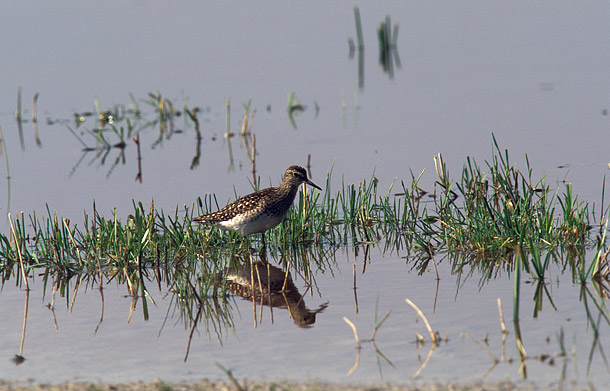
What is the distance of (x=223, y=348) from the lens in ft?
27.5

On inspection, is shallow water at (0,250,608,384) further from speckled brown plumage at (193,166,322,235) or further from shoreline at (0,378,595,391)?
speckled brown plumage at (193,166,322,235)

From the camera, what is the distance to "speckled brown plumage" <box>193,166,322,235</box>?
1152 centimetres

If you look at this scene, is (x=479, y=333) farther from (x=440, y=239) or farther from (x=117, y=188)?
(x=117, y=188)

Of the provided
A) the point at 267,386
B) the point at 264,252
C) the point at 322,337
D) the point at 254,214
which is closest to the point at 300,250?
the point at 264,252

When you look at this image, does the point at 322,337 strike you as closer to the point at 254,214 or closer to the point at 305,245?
the point at 254,214

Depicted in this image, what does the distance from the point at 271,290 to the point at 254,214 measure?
1450 millimetres

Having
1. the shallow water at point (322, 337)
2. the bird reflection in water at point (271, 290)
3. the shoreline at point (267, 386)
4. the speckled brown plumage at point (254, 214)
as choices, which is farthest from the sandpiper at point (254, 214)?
the shoreline at point (267, 386)

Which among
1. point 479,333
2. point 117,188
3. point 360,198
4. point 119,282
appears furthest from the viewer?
point 117,188

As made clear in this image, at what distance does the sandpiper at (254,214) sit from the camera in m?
11.5

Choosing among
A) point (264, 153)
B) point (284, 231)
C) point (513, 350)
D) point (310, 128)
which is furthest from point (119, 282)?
point (310, 128)

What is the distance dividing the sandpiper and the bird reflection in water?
50 centimetres

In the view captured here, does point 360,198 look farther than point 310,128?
No

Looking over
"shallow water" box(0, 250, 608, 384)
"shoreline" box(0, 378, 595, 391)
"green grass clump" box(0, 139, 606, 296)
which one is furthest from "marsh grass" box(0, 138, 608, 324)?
"shoreline" box(0, 378, 595, 391)

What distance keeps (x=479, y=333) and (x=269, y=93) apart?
1459cm
